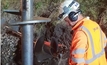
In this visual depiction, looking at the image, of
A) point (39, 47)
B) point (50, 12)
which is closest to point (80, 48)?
point (39, 47)

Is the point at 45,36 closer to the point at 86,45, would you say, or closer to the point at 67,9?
the point at 67,9

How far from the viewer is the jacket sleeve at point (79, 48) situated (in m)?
2.62

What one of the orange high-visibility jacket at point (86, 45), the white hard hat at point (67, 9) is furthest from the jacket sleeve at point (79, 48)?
the white hard hat at point (67, 9)

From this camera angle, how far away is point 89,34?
107 inches

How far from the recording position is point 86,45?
2.69m

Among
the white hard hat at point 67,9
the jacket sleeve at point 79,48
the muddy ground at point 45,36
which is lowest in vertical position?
the muddy ground at point 45,36

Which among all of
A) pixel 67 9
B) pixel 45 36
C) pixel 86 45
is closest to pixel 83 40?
pixel 86 45

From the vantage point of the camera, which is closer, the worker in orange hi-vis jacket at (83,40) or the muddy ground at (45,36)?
the worker in orange hi-vis jacket at (83,40)

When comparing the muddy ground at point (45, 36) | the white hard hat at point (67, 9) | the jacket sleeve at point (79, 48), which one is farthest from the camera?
the muddy ground at point (45, 36)

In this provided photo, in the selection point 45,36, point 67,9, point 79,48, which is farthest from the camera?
point 45,36

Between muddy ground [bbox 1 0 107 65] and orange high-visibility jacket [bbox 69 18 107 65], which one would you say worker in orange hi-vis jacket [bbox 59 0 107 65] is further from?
muddy ground [bbox 1 0 107 65]

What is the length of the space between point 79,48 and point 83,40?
9 centimetres

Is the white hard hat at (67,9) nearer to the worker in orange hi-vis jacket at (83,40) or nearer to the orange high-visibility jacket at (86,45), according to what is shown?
the worker in orange hi-vis jacket at (83,40)

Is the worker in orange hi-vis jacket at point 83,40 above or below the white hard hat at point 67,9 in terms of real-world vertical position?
below
